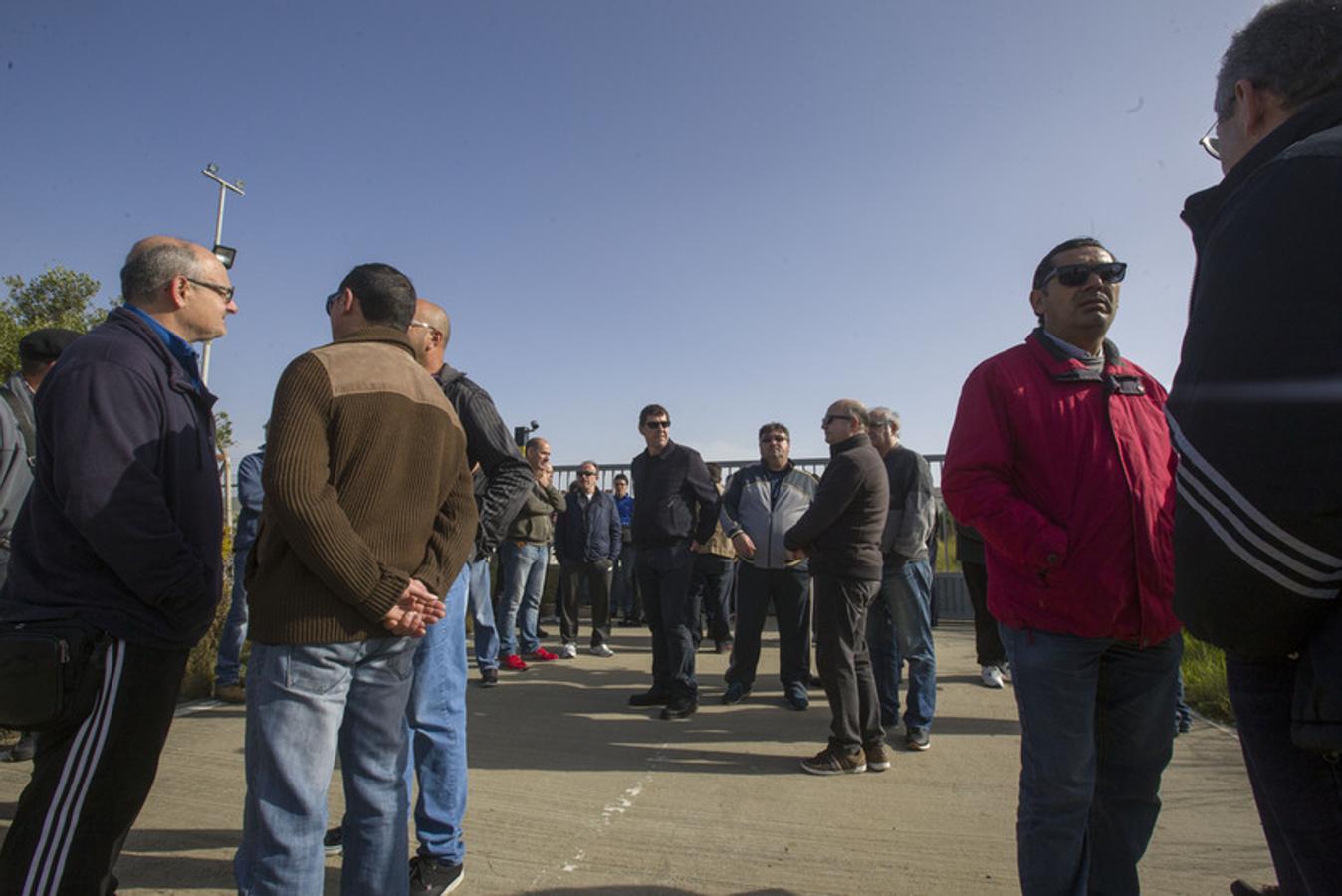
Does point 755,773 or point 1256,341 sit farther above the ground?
point 1256,341

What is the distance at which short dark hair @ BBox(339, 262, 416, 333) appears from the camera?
7.76 feet

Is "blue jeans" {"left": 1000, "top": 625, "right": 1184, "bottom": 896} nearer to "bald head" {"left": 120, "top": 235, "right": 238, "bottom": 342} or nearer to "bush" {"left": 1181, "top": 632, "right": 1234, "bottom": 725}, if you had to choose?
"bald head" {"left": 120, "top": 235, "right": 238, "bottom": 342}

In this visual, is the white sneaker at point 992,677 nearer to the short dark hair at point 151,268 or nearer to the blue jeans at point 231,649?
the blue jeans at point 231,649

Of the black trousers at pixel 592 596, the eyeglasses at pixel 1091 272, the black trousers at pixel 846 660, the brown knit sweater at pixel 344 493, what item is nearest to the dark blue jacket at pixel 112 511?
the brown knit sweater at pixel 344 493

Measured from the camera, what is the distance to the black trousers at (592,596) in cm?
829

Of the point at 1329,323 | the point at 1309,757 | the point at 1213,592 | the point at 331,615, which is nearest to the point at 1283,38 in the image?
the point at 1329,323

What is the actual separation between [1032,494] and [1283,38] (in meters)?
1.37

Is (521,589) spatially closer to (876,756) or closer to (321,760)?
(876,756)

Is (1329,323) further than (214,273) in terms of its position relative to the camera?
No

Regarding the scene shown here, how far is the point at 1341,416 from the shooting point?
40.9 inches

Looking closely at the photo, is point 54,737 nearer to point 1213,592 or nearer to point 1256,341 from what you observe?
point 1213,592

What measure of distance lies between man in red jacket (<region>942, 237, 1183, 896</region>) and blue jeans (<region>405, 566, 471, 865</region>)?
5.98ft

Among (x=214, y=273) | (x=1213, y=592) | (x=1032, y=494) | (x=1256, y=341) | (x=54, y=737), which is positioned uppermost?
(x=214, y=273)

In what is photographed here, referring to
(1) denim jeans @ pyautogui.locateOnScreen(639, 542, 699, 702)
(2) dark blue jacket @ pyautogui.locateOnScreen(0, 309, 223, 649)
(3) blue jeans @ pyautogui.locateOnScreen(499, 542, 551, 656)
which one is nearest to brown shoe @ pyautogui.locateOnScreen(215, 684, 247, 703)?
(3) blue jeans @ pyautogui.locateOnScreen(499, 542, 551, 656)
